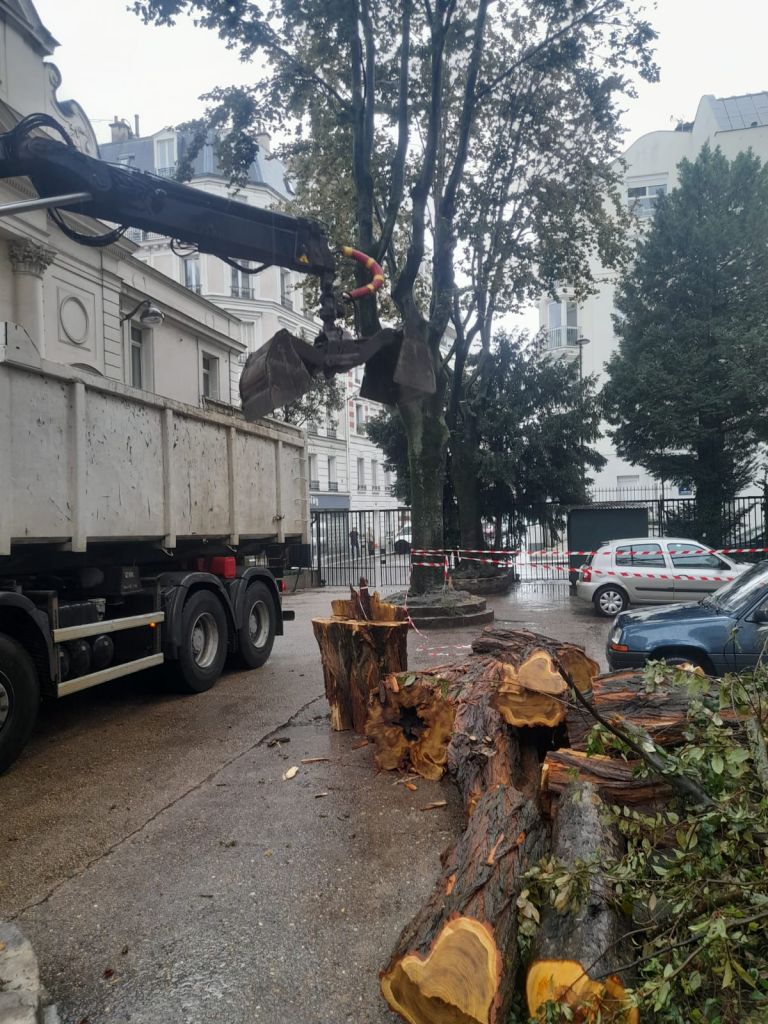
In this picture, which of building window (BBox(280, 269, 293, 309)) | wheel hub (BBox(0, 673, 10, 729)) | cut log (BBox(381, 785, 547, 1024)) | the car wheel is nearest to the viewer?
cut log (BBox(381, 785, 547, 1024))

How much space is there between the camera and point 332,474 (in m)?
47.5

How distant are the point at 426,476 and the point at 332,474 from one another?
33518 mm

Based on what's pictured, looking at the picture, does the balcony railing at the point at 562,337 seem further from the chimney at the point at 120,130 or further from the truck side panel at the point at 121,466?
the truck side panel at the point at 121,466

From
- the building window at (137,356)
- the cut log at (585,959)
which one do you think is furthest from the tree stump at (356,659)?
the building window at (137,356)

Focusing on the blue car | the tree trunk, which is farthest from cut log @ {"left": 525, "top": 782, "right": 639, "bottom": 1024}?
the tree trunk

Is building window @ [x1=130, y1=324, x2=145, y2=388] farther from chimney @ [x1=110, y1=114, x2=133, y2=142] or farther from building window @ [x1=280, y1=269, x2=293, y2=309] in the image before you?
chimney @ [x1=110, y1=114, x2=133, y2=142]

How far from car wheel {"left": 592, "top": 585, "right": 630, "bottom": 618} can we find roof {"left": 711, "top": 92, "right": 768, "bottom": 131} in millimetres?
28946

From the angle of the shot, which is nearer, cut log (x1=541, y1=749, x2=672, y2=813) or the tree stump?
cut log (x1=541, y1=749, x2=672, y2=813)

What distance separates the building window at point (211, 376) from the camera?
25.1 metres

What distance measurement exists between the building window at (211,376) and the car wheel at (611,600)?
16.1m

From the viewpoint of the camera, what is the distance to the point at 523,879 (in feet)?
9.24

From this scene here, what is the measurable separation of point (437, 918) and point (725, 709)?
213 cm

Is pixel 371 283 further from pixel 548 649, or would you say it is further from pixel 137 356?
pixel 137 356

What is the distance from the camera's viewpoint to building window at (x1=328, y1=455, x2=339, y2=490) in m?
46.8
